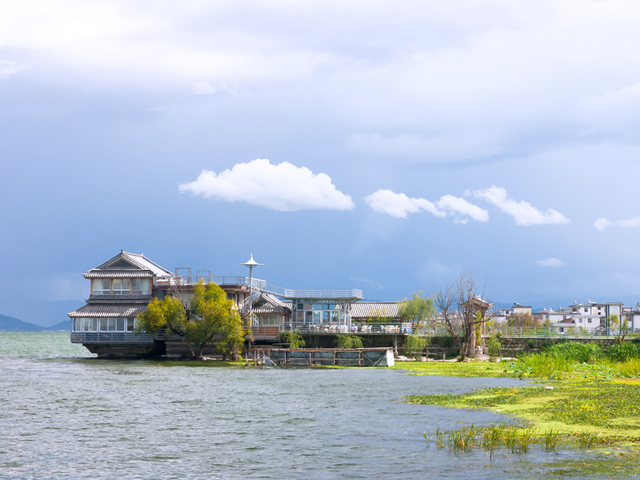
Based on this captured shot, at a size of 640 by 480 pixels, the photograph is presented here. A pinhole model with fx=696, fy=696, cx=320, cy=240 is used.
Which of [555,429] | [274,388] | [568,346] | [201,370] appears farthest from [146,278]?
[555,429]

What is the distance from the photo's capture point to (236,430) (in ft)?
91.4

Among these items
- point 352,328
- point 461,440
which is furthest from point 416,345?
point 461,440

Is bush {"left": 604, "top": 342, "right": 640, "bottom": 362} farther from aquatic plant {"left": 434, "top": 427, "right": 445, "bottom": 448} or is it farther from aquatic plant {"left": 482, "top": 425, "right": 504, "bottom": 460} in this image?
aquatic plant {"left": 482, "top": 425, "right": 504, "bottom": 460}

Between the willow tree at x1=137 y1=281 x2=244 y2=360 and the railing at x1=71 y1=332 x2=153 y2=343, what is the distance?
95.1 inches

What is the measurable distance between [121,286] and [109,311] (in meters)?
3.97

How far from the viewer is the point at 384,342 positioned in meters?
82.2

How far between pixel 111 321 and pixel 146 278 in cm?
653

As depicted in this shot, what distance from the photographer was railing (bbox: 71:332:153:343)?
8219 cm

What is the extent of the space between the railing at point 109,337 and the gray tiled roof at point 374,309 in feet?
105

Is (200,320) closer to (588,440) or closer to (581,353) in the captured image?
(581,353)

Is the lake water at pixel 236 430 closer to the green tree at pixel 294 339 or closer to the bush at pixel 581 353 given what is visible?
the bush at pixel 581 353

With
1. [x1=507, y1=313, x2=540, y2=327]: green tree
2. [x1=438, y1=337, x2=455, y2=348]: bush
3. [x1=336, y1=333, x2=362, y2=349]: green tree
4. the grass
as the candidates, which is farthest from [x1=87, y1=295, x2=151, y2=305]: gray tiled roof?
[x1=507, y1=313, x2=540, y2=327]: green tree

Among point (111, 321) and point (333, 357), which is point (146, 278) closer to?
point (111, 321)

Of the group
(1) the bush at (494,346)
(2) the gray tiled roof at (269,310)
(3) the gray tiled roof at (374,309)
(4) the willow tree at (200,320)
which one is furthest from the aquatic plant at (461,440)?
(3) the gray tiled roof at (374,309)
